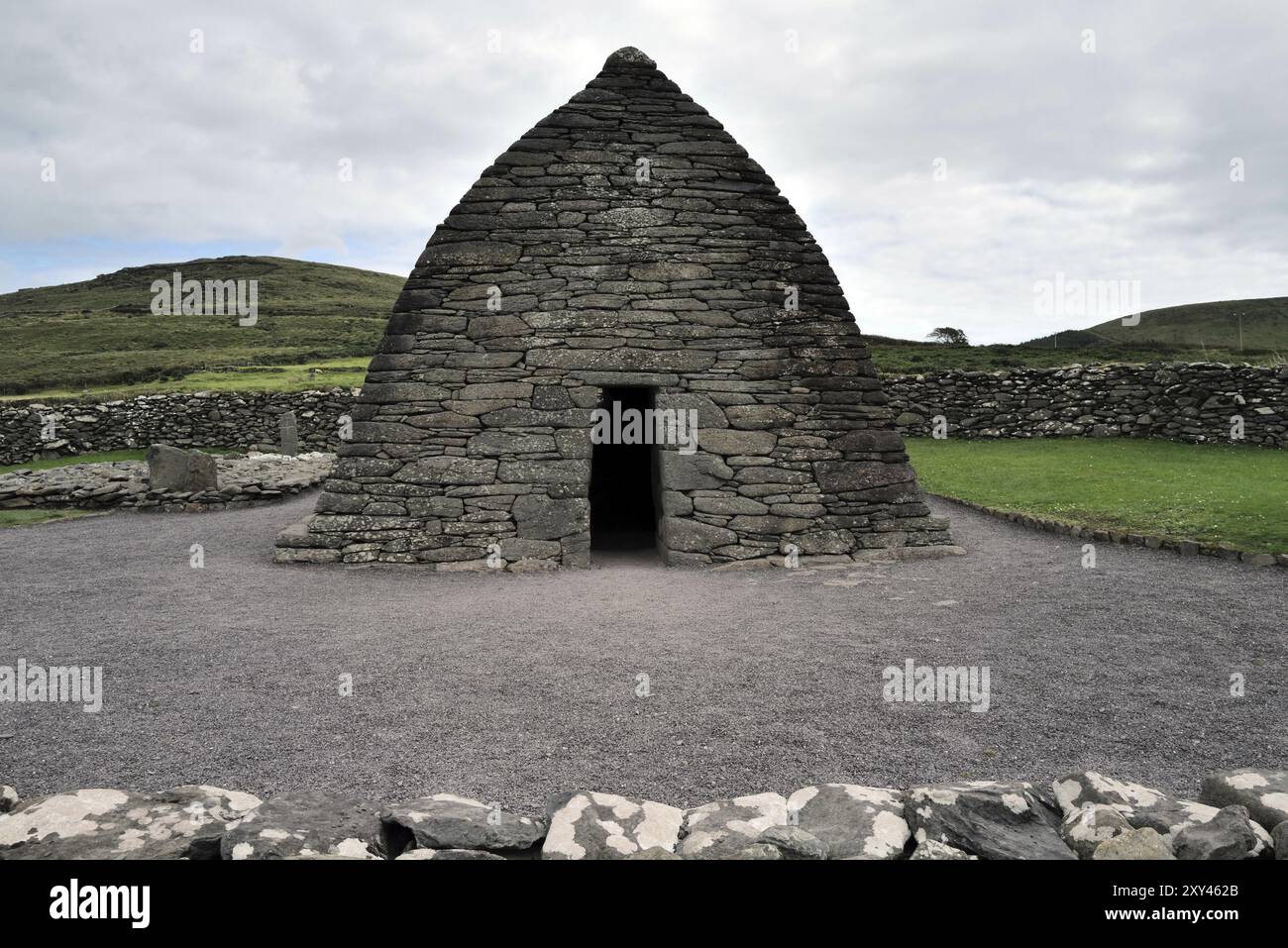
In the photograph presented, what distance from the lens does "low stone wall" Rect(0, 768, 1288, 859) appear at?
277 centimetres

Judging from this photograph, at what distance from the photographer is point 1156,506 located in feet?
36.8

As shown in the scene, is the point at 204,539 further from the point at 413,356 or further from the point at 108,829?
the point at 108,829

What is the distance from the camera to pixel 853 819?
3.04 meters

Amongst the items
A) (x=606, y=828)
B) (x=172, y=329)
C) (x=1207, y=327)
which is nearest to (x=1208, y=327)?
(x=1207, y=327)

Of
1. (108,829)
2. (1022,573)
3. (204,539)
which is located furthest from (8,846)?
(204,539)

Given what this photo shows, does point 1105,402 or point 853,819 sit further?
point 1105,402

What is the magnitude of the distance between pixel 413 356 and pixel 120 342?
230ft

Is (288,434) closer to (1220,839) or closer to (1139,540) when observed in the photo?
(1139,540)

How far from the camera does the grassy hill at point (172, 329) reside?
1905 inches

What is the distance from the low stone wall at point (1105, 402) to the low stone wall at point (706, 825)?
19.1 metres

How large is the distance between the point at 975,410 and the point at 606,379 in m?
17.1
